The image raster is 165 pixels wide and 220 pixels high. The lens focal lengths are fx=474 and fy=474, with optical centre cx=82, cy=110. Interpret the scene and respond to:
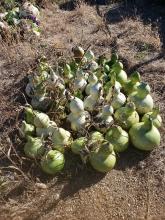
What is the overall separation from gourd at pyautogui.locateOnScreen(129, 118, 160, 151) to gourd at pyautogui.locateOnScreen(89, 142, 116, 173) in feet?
1.01

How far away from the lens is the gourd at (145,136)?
4584mm

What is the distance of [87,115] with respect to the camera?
4.75m

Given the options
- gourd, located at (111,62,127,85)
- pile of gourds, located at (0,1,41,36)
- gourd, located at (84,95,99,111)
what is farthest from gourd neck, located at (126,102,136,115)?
pile of gourds, located at (0,1,41,36)

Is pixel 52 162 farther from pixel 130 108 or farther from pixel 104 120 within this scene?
pixel 130 108

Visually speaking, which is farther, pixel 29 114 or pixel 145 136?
pixel 29 114

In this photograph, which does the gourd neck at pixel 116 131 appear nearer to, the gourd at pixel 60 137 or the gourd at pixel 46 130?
the gourd at pixel 60 137

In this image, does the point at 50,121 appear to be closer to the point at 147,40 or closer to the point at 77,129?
the point at 77,129

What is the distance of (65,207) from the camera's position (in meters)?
4.34

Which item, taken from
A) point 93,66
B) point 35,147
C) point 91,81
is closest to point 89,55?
point 93,66

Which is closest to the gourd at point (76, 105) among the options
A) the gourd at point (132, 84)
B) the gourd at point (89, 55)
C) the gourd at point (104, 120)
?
the gourd at point (104, 120)

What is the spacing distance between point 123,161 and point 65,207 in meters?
0.75

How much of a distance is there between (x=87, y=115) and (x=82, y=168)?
1.77 ft

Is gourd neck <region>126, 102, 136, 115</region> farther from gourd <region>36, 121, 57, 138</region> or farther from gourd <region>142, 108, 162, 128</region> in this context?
gourd <region>36, 121, 57, 138</region>

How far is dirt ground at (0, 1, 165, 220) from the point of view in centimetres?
433
